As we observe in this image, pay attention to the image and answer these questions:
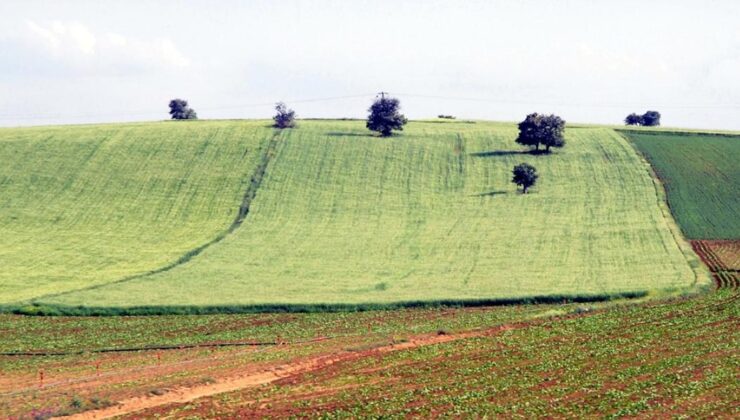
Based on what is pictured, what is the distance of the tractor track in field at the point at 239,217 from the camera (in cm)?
7584

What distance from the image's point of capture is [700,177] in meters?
119

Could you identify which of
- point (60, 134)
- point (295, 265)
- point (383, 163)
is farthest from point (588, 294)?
point (60, 134)

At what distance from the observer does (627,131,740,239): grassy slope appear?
100m

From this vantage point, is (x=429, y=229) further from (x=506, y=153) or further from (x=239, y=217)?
(x=506, y=153)

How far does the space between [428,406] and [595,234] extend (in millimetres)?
56278

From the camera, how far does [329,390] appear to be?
43.2 meters

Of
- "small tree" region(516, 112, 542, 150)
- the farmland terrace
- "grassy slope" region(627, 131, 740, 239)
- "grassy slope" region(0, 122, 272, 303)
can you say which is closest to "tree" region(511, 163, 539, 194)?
the farmland terrace

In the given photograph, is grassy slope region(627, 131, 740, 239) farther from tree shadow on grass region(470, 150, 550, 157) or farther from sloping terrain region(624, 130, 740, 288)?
tree shadow on grass region(470, 150, 550, 157)

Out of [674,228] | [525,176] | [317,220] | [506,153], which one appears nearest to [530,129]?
[506,153]

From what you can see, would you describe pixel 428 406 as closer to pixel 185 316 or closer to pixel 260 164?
pixel 185 316

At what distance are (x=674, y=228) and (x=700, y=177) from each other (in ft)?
83.5

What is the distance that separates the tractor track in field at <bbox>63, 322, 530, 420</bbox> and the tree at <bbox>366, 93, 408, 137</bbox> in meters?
84.8

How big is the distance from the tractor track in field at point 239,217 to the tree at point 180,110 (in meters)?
47.8

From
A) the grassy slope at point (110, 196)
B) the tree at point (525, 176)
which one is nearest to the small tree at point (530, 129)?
the tree at point (525, 176)
